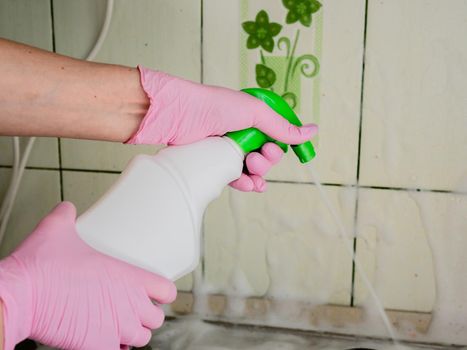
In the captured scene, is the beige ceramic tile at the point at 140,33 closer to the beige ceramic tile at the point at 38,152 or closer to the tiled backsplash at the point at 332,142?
the tiled backsplash at the point at 332,142

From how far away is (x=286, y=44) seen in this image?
0.93m

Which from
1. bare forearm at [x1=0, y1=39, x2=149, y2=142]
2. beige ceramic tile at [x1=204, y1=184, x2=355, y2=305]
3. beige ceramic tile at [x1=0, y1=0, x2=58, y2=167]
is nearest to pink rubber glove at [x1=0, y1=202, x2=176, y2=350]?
bare forearm at [x1=0, y1=39, x2=149, y2=142]

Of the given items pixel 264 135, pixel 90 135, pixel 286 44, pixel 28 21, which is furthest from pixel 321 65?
pixel 28 21

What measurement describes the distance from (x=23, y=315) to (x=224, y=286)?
1.93 ft

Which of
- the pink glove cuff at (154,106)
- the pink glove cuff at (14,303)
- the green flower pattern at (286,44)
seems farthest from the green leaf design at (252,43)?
the pink glove cuff at (14,303)

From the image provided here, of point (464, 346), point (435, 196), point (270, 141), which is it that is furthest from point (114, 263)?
point (464, 346)

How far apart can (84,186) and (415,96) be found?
67cm

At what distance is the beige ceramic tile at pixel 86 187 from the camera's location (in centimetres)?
104

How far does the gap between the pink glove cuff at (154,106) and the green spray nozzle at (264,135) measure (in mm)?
89

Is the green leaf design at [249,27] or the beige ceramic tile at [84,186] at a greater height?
the green leaf design at [249,27]

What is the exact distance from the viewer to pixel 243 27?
94cm

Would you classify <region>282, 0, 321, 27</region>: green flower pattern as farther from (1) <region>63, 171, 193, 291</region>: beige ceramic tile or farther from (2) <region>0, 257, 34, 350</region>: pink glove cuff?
(2) <region>0, 257, 34, 350</region>: pink glove cuff

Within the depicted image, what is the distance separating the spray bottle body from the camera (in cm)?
54

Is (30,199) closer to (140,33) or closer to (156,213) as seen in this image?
(140,33)
